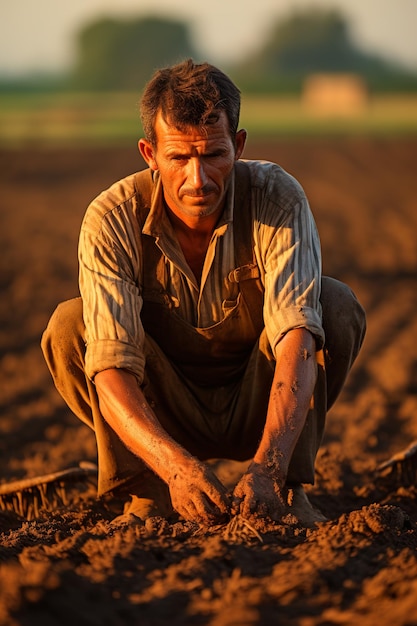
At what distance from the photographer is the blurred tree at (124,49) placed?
156 feet

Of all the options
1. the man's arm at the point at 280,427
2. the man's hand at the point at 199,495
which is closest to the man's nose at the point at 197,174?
the man's arm at the point at 280,427

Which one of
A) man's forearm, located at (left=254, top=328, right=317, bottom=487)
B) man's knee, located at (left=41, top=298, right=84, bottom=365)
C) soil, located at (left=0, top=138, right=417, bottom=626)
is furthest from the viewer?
man's knee, located at (left=41, top=298, right=84, bottom=365)

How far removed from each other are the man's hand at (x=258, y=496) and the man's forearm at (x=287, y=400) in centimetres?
3

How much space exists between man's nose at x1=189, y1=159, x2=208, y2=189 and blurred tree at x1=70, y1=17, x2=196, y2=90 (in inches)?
1628

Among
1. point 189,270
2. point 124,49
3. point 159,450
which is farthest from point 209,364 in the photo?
point 124,49

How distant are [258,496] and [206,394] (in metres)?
0.89

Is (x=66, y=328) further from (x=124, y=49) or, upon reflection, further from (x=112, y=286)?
(x=124, y=49)

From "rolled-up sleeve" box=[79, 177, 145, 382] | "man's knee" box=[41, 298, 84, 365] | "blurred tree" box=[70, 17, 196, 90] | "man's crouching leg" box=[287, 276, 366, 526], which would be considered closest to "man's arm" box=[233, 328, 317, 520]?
"man's crouching leg" box=[287, 276, 366, 526]

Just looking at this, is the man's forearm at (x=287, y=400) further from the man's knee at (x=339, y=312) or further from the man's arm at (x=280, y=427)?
the man's knee at (x=339, y=312)

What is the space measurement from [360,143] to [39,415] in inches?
644

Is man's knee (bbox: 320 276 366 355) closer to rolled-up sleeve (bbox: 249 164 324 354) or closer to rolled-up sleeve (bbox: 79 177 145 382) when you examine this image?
rolled-up sleeve (bbox: 249 164 324 354)

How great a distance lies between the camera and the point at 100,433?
12.4ft

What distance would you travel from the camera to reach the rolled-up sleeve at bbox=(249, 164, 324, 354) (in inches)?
139

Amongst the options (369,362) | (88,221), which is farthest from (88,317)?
(369,362)
